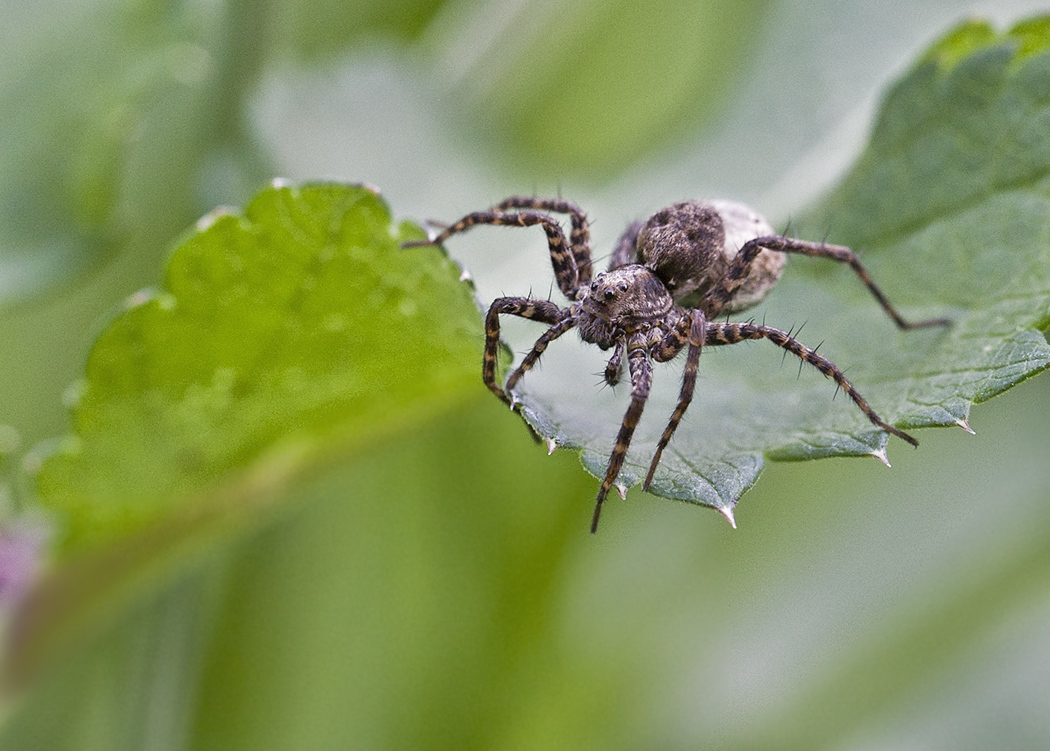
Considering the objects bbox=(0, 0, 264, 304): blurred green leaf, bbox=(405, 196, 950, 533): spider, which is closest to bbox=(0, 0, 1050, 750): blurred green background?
bbox=(0, 0, 264, 304): blurred green leaf

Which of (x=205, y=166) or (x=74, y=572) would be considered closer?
(x=74, y=572)

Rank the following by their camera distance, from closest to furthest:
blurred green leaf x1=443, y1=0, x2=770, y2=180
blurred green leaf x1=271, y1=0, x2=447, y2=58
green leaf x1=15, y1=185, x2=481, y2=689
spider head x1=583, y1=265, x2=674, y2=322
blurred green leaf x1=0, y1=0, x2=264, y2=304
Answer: green leaf x1=15, y1=185, x2=481, y2=689, blurred green leaf x1=0, y1=0, x2=264, y2=304, spider head x1=583, y1=265, x2=674, y2=322, blurred green leaf x1=443, y1=0, x2=770, y2=180, blurred green leaf x1=271, y1=0, x2=447, y2=58

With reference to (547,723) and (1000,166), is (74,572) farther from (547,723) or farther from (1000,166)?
(1000,166)

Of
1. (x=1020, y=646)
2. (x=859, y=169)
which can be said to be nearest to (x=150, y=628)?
(x=859, y=169)

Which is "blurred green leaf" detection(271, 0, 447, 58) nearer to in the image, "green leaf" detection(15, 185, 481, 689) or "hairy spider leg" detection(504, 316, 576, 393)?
"hairy spider leg" detection(504, 316, 576, 393)

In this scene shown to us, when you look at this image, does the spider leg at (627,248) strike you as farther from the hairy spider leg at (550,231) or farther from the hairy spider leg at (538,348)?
the hairy spider leg at (538,348)
